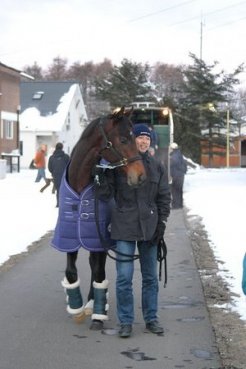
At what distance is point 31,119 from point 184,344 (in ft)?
143

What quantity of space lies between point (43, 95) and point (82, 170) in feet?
152

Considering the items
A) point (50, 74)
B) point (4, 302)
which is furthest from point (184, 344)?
point (50, 74)

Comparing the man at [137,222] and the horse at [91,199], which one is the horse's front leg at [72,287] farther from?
the man at [137,222]

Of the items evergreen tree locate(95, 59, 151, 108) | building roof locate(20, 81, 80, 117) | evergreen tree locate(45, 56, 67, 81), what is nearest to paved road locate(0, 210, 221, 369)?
building roof locate(20, 81, 80, 117)

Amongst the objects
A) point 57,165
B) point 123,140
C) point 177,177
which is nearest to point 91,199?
point 123,140

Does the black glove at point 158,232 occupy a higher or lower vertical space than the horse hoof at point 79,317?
higher

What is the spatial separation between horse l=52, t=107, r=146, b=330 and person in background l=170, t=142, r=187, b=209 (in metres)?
12.2

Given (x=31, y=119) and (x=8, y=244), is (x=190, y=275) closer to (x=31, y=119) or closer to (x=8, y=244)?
(x=8, y=244)

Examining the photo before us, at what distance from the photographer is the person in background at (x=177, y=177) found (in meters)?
18.3

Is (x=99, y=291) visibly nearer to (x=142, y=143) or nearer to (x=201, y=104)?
(x=142, y=143)

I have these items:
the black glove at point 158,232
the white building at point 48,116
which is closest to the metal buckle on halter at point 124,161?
the black glove at point 158,232

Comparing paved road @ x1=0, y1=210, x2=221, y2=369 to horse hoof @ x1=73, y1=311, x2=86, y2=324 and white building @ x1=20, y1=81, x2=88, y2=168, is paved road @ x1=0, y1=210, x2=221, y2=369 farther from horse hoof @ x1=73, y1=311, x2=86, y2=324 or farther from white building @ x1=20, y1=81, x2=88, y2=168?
white building @ x1=20, y1=81, x2=88, y2=168

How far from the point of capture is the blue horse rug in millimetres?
5875

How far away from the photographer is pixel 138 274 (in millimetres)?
8617
